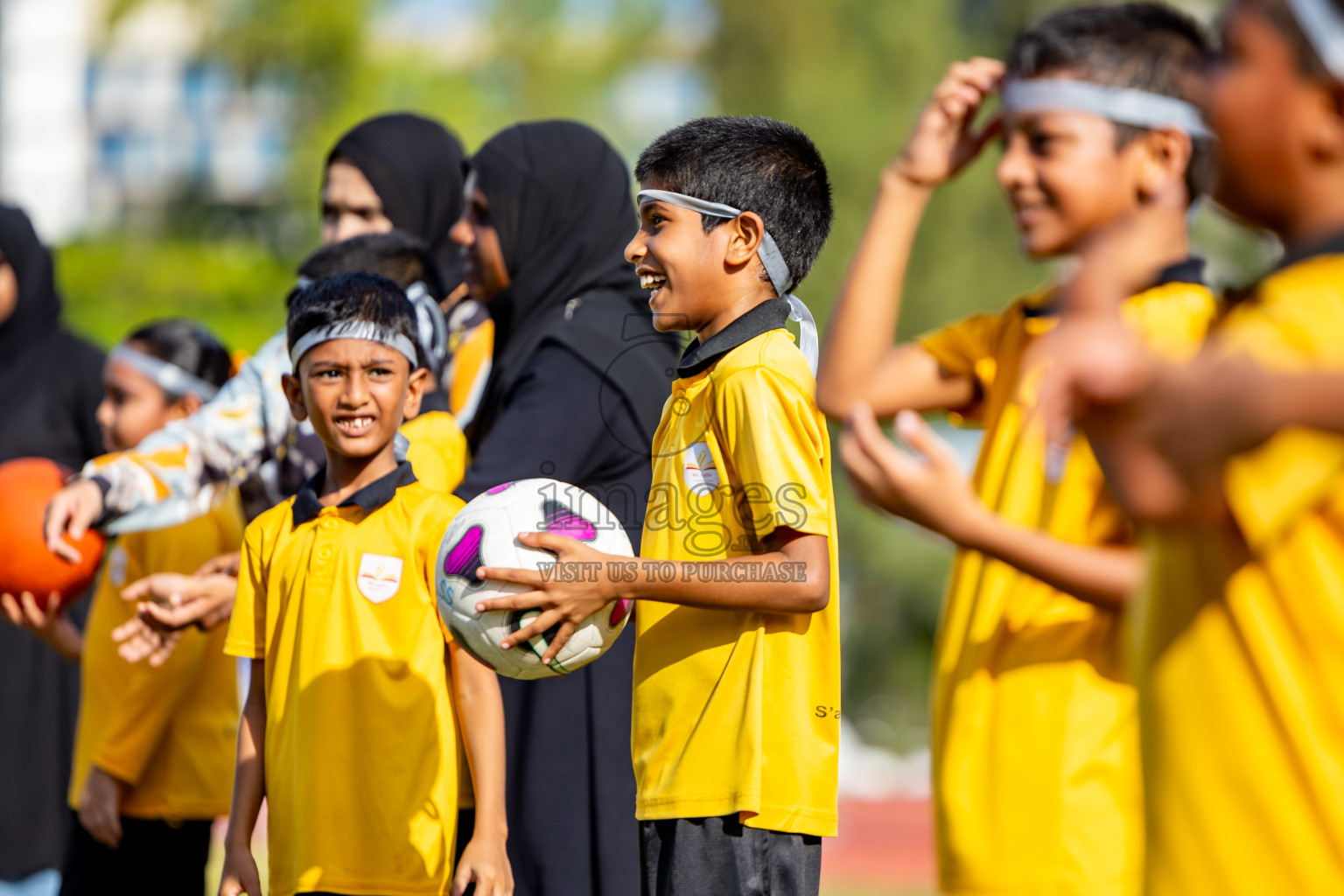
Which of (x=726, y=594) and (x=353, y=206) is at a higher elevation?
(x=353, y=206)

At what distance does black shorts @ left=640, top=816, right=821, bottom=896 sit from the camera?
2865 mm

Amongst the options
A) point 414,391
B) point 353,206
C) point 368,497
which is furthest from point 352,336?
point 353,206

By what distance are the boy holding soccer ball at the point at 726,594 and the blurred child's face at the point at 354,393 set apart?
2.51 ft

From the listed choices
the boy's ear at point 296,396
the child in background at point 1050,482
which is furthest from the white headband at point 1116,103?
the boy's ear at point 296,396

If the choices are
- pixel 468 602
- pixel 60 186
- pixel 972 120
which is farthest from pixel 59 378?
pixel 60 186

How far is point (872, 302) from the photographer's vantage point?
230cm

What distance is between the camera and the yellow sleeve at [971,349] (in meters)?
2.39

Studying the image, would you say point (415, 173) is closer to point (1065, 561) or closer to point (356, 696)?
point (356, 696)

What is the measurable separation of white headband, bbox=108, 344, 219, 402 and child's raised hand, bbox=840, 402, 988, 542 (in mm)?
3719

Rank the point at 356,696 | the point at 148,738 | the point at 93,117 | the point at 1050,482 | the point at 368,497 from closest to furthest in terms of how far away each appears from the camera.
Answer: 1. the point at 1050,482
2. the point at 356,696
3. the point at 368,497
4. the point at 148,738
5. the point at 93,117

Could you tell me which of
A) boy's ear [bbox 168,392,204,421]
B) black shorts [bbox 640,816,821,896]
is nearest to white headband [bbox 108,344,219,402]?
boy's ear [bbox 168,392,204,421]

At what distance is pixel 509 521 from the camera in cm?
304

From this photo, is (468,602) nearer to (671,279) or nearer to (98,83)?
(671,279)

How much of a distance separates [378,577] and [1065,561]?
184cm
